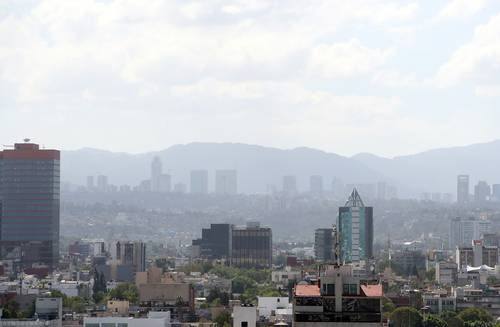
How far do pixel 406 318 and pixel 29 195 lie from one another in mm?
112399

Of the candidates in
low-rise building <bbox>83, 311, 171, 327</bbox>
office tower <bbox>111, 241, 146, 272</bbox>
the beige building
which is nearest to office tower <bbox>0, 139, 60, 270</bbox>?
office tower <bbox>111, 241, 146, 272</bbox>

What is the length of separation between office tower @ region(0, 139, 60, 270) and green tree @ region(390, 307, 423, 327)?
10679 cm

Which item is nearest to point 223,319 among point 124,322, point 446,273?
point 124,322

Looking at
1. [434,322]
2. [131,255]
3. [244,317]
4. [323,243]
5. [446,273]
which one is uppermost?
[323,243]

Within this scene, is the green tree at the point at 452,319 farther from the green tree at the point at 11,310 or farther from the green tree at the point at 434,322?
the green tree at the point at 11,310

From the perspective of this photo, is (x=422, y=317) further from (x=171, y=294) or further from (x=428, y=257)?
(x=428, y=257)

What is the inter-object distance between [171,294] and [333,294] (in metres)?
71.4

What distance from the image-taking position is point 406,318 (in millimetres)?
89625

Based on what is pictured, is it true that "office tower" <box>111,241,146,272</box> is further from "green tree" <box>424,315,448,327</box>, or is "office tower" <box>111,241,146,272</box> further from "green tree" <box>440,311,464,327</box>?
"green tree" <box>424,315,448,327</box>

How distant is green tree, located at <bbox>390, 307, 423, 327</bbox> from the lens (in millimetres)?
88500

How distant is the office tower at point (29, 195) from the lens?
196 m

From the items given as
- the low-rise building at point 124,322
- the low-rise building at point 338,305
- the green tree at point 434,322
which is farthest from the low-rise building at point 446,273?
the low-rise building at point 338,305

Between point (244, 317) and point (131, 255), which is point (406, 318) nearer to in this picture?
point (244, 317)

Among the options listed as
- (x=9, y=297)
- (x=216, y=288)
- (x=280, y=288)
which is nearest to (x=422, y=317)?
(x=9, y=297)
